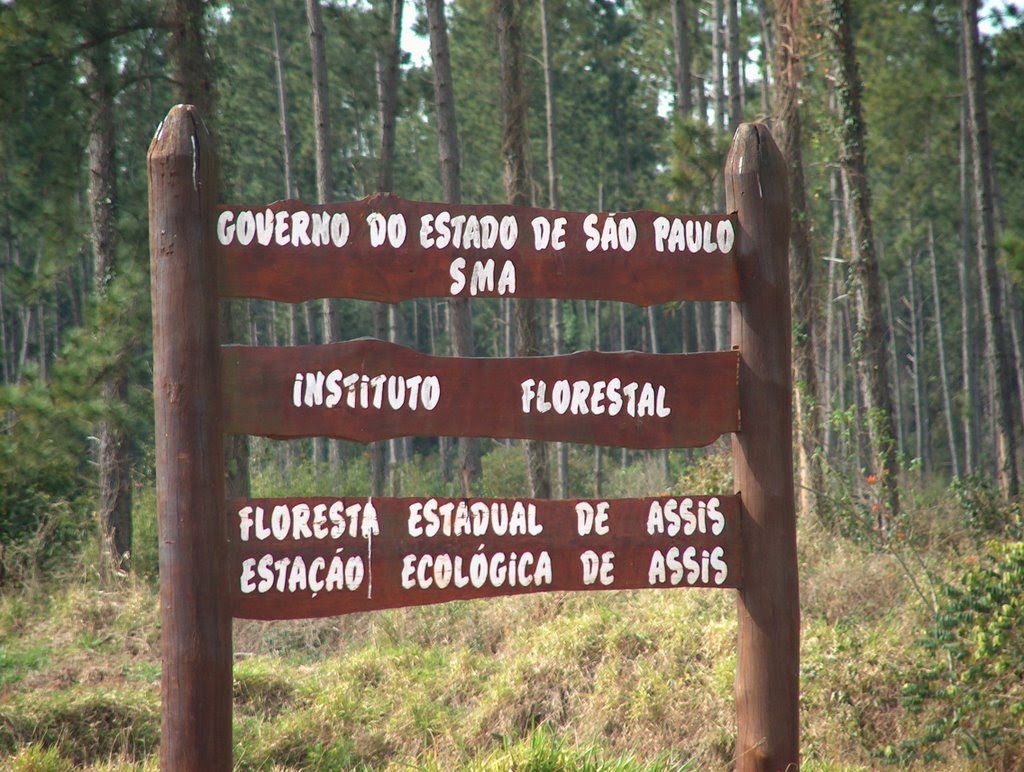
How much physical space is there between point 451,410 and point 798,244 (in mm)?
7843

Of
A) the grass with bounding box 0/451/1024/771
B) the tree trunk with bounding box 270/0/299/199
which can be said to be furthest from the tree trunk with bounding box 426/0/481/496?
the tree trunk with bounding box 270/0/299/199

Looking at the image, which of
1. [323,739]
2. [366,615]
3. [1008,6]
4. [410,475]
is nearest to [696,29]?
[1008,6]

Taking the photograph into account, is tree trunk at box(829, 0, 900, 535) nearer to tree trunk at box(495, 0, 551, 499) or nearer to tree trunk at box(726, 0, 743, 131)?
tree trunk at box(495, 0, 551, 499)

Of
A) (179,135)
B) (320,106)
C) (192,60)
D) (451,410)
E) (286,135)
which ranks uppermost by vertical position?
(286,135)

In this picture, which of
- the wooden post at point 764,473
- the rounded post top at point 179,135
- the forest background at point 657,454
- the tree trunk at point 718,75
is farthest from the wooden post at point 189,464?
the tree trunk at point 718,75

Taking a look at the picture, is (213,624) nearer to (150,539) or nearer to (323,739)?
(323,739)

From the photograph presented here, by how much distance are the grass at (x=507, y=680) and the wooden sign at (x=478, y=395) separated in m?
1.31

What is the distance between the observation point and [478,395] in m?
3.57

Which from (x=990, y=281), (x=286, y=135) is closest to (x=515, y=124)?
(x=990, y=281)

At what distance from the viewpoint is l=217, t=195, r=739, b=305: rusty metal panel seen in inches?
137

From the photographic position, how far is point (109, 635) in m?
7.91

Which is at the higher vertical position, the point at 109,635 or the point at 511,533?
the point at 511,533

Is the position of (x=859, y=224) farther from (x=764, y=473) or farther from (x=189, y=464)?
(x=189, y=464)

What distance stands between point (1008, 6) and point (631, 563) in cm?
1931
